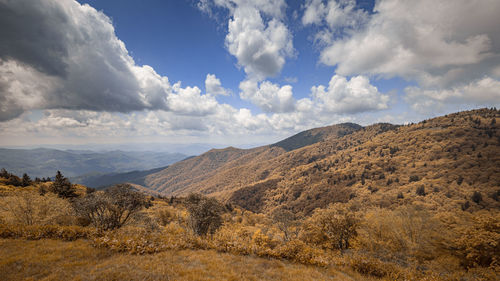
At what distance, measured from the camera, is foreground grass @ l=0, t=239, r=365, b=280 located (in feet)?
32.6

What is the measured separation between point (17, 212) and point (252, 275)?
3022 centimetres

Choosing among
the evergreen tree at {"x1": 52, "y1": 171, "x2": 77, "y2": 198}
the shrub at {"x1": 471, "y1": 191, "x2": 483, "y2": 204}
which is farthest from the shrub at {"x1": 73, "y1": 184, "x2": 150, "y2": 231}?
the shrub at {"x1": 471, "y1": 191, "x2": 483, "y2": 204}

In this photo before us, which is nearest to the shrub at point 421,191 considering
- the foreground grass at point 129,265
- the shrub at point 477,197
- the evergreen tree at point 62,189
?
the shrub at point 477,197

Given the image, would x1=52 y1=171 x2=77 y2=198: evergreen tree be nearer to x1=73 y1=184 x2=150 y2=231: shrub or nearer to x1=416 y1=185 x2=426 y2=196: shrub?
x1=73 y1=184 x2=150 y2=231: shrub

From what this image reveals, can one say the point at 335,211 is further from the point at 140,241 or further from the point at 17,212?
the point at 17,212

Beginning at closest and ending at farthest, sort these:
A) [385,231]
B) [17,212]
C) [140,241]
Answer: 1. [140,241]
2. [17,212]
3. [385,231]

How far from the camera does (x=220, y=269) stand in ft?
40.2

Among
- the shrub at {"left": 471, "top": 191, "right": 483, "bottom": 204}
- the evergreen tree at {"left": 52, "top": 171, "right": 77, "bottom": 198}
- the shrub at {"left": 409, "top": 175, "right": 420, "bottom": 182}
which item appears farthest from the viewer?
the shrub at {"left": 409, "top": 175, "right": 420, "bottom": 182}

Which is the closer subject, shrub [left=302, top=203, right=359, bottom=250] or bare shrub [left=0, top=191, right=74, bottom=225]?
bare shrub [left=0, top=191, right=74, bottom=225]

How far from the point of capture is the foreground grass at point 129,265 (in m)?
9.93

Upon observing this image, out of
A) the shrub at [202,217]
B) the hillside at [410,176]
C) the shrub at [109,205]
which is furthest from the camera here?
the hillside at [410,176]

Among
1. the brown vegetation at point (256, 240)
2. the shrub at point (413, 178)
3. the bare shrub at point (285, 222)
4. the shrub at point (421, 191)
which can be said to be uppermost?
the brown vegetation at point (256, 240)

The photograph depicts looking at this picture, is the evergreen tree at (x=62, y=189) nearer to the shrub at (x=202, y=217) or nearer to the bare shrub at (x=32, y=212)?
the bare shrub at (x=32, y=212)

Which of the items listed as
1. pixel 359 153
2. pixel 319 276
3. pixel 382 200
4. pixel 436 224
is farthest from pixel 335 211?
pixel 359 153
